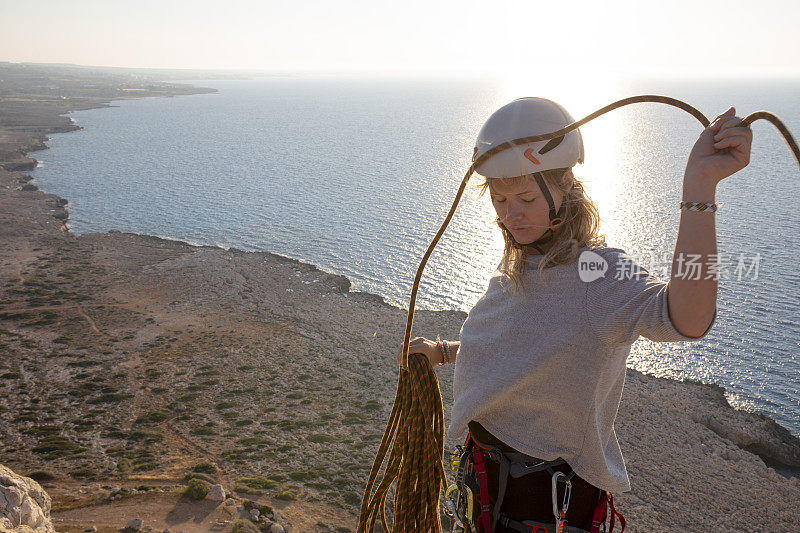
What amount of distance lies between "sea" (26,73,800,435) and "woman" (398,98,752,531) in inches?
9.6

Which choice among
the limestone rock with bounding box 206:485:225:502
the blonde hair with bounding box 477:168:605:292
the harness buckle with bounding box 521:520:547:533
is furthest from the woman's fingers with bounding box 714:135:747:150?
the limestone rock with bounding box 206:485:225:502

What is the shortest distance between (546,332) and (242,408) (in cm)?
1759

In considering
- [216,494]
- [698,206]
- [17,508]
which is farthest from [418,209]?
[698,206]

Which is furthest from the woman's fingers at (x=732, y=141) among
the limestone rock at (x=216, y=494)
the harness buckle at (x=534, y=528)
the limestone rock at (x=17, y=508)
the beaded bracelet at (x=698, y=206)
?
the limestone rock at (x=216, y=494)

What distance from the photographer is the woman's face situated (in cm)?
219

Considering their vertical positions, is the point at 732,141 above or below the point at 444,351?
above

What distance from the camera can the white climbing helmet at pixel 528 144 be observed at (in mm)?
2180

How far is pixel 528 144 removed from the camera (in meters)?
2.18

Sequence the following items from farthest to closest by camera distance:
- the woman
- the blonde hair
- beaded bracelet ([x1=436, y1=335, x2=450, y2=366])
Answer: beaded bracelet ([x1=436, y1=335, x2=450, y2=366]), the blonde hair, the woman

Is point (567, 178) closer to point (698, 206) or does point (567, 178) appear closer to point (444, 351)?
point (698, 206)

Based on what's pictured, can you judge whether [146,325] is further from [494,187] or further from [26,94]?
[26,94]

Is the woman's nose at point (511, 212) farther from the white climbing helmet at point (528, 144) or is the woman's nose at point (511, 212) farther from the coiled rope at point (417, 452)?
the coiled rope at point (417, 452)

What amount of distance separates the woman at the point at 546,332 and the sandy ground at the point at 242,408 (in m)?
9.68

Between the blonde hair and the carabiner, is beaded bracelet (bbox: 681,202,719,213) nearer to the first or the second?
the blonde hair
